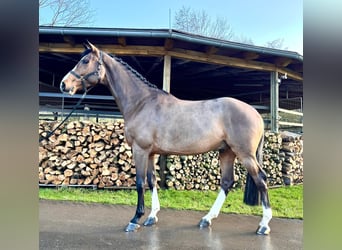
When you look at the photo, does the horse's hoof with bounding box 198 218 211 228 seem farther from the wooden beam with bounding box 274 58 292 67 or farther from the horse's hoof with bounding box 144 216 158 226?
the wooden beam with bounding box 274 58 292 67

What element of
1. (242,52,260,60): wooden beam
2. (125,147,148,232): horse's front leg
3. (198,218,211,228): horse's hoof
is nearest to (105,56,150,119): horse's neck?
(125,147,148,232): horse's front leg

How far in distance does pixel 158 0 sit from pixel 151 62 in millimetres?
1852

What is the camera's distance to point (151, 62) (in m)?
5.44

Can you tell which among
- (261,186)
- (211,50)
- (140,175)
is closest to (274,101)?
(211,50)

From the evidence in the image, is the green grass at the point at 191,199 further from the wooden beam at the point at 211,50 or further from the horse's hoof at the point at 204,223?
the wooden beam at the point at 211,50

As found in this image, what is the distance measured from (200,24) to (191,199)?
197 inches

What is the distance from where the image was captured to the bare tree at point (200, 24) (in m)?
7.02

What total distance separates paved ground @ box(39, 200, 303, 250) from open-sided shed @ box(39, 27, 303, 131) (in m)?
1.94

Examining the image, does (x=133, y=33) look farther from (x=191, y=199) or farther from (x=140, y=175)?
(x=191, y=199)

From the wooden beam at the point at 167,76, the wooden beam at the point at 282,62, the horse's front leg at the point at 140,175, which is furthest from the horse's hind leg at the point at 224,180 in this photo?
the wooden beam at the point at 282,62

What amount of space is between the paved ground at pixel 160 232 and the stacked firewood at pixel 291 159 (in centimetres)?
185

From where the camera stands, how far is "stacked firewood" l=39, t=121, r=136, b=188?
4418mm

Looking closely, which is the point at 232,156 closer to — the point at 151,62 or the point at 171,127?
the point at 171,127
